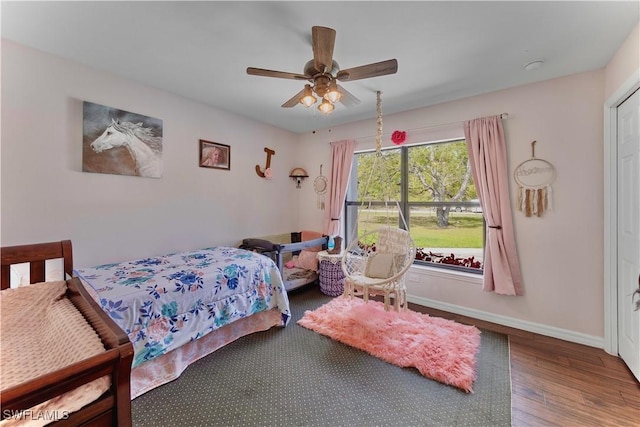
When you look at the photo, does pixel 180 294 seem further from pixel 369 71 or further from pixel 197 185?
pixel 369 71

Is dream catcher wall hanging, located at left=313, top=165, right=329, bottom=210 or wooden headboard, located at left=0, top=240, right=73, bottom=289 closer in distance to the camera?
wooden headboard, located at left=0, top=240, right=73, bottom=289

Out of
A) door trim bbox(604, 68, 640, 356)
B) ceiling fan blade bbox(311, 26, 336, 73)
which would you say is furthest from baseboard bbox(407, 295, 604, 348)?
ceiling fan blade bbox(311, 26, 336, 73)

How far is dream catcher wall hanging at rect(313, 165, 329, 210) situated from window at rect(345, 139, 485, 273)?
69cm

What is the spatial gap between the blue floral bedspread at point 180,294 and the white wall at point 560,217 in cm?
250

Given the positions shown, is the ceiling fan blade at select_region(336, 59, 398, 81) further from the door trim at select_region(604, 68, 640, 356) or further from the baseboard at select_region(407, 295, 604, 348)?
the baseboard at select_region(407, 295, 604, 348)

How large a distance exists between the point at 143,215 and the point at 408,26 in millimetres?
3018

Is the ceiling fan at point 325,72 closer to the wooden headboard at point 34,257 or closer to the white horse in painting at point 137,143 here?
the white horse in painting at point 137,143

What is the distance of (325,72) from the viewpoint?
1799mm

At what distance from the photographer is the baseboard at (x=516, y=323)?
2.41m

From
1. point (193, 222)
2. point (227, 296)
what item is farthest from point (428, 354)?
point (193, 222)

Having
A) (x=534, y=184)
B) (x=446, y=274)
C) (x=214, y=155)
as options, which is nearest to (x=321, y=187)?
(x=214, y=155)

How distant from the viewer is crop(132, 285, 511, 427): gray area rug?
1575 mm

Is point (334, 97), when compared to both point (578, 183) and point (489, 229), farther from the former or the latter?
point (578, 183)

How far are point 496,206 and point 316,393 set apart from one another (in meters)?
2.57
